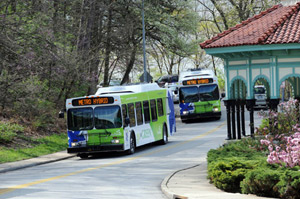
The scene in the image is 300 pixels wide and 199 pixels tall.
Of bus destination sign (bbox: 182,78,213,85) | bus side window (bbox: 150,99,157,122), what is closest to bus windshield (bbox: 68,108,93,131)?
bus side window (bbox: 150,99,157,122)

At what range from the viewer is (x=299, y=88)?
25.9 m

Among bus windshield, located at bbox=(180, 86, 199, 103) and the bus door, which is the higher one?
bus windshield, located at bbox=(180, 86, 199, 103)

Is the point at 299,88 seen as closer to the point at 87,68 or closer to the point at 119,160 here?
the point at 119,160

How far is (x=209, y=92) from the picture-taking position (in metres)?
42.6

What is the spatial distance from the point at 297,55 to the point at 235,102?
12.7 feet

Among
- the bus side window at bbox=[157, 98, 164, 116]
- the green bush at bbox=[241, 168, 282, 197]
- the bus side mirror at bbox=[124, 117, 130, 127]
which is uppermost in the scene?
the bus side window at bbox=[157, 98, 164, 116]

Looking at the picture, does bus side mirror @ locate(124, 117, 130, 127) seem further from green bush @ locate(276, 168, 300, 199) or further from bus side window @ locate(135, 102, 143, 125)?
green bush @ locate(276, 168, 300, 199)

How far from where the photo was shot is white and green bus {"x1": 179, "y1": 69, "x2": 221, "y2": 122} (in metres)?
42.7

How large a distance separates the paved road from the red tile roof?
Answer: 456 cm

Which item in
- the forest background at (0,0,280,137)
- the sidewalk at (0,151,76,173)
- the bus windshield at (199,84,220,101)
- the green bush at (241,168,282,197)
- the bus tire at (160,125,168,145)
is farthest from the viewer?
the bus windshield at (199,84,220,101)

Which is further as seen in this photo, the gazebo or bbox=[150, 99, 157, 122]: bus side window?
bbox=[150, 99, 157, 122]: bus side window

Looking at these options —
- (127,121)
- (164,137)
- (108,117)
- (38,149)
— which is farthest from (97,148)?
(164,137)

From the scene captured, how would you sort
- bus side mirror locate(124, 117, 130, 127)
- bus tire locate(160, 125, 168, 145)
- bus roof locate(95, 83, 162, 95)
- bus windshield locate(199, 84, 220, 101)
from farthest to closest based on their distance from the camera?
bus windshield locate(199, 84, 220, 101) < bus tire locate(160, 125, 168, 145) < bus roof locate(95, 83, 162, 95) < bus side mirror locate(124, 117, 130, 127)

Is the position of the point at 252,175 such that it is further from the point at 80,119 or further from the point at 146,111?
the point at 146,111
